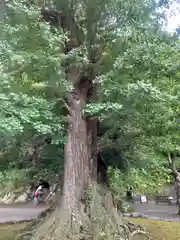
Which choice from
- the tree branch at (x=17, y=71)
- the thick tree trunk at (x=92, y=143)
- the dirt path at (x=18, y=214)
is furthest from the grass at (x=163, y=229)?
the tree branch at (x=17, y=71)

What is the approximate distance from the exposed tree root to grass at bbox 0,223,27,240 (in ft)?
4.30

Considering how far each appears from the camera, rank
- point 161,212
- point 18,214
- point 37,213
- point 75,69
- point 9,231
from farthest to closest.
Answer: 1. point 161,212
2. point 37,213
3. point 18,214
4. point 9,231
5. point 75,69

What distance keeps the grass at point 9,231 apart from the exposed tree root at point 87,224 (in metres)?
1.31

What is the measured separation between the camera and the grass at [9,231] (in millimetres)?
9163

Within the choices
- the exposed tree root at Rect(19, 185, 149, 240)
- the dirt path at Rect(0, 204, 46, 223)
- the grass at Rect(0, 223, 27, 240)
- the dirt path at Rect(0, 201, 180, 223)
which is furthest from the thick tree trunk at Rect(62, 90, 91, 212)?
the dirt path at Rect(0, 201, 180, 223)

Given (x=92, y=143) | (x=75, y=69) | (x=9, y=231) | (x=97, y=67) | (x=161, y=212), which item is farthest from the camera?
(x=161, y=212)

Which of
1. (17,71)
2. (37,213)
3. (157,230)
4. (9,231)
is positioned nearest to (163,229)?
(157,230)

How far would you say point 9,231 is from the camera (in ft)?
33.1

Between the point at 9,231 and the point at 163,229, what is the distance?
4688 mm

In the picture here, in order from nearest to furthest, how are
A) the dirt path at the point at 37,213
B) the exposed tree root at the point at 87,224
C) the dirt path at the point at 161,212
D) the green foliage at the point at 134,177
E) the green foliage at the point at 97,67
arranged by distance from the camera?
the green foliage at the point at 97,67, the exposed tree root at the point at 87,224, the green foliage at the point at 134,177, the dirt path at the point at 37,213, the dirt path at the point at 161,212

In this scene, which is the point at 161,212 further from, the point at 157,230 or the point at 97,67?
the point at 97,67

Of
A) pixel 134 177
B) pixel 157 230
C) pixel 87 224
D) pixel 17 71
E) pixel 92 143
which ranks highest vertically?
pixel 17 71

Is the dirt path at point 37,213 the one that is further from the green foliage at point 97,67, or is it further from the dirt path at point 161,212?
the green foliage at point 97,67

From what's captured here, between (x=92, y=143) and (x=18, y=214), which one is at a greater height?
(x=92, y=143)
